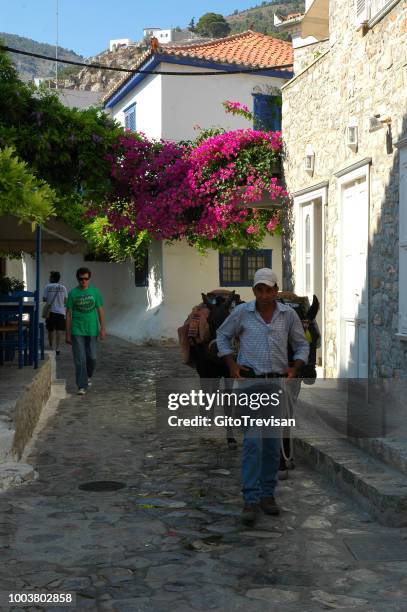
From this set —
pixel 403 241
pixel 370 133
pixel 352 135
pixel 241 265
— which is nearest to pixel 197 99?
pixel 241 265

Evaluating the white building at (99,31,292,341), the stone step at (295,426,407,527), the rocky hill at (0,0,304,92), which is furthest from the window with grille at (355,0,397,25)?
the white building at (99,31,292,341)

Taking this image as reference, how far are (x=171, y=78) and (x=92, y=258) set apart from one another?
6480mm

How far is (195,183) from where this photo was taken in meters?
16.0

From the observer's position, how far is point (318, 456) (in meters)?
7.07

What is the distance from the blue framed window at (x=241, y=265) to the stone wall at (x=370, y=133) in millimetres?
8342

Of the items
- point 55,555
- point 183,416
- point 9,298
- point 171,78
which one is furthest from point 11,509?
point 171,78

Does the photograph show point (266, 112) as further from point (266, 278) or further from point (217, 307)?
point (266, 278)

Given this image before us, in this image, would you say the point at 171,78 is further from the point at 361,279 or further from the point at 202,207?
the point at 361,279

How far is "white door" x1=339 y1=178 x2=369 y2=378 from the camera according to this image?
31.8ft

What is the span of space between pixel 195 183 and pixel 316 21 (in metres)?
3.76

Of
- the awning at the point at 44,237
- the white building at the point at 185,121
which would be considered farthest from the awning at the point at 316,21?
the awning at the point at 44,237

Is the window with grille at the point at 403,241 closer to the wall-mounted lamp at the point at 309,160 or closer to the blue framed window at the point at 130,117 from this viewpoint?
the wall-mounted lamp at the point at 309,160

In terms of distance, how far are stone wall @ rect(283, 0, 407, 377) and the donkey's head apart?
1.75m

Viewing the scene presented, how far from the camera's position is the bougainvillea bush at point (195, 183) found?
14.8m
